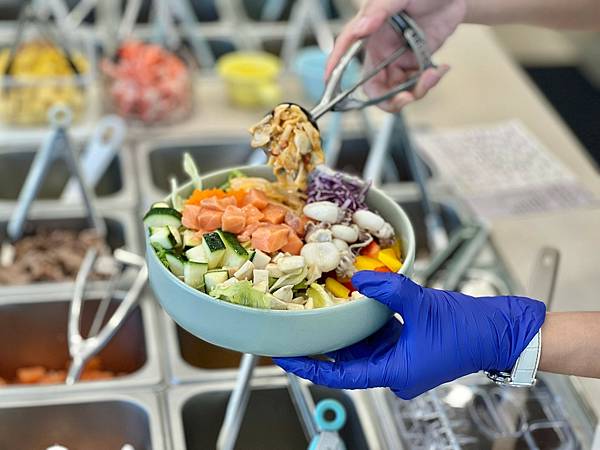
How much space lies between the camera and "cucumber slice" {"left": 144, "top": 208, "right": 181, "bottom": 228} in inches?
40.2

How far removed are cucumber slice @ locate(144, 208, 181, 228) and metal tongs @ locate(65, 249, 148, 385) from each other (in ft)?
0.93

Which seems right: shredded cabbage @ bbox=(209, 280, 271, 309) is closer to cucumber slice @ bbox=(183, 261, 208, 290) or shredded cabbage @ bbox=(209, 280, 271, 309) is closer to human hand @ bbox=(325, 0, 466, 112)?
cucumber slice @ bbox=(183, 261, 208, 290)

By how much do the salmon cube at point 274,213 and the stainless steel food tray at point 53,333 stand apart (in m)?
0.52

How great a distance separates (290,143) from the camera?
1.08 metres

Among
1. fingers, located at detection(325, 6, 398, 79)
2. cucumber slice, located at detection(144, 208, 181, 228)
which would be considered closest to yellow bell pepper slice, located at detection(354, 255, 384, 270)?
cucumber slice, located at detection(144, 208, 181, 228)

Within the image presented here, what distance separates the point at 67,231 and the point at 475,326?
40.4 inches

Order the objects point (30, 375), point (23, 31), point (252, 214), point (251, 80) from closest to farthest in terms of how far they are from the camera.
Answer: point (252, 214)
point (30, 375)
point (23, 31)
point (251, 80)

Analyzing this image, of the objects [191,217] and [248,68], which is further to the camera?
[248,68]

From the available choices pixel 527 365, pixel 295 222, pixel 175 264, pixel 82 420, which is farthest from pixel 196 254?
pixel 82 420

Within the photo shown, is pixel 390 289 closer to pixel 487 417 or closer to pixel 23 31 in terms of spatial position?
pixel 487 417

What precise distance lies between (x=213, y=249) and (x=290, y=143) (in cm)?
20

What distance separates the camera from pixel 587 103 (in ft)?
12.7

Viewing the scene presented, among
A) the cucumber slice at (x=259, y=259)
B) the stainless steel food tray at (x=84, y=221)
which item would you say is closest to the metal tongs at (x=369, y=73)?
the cucumber slice at (x=259, y=259)

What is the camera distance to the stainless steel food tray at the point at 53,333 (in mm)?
1538
